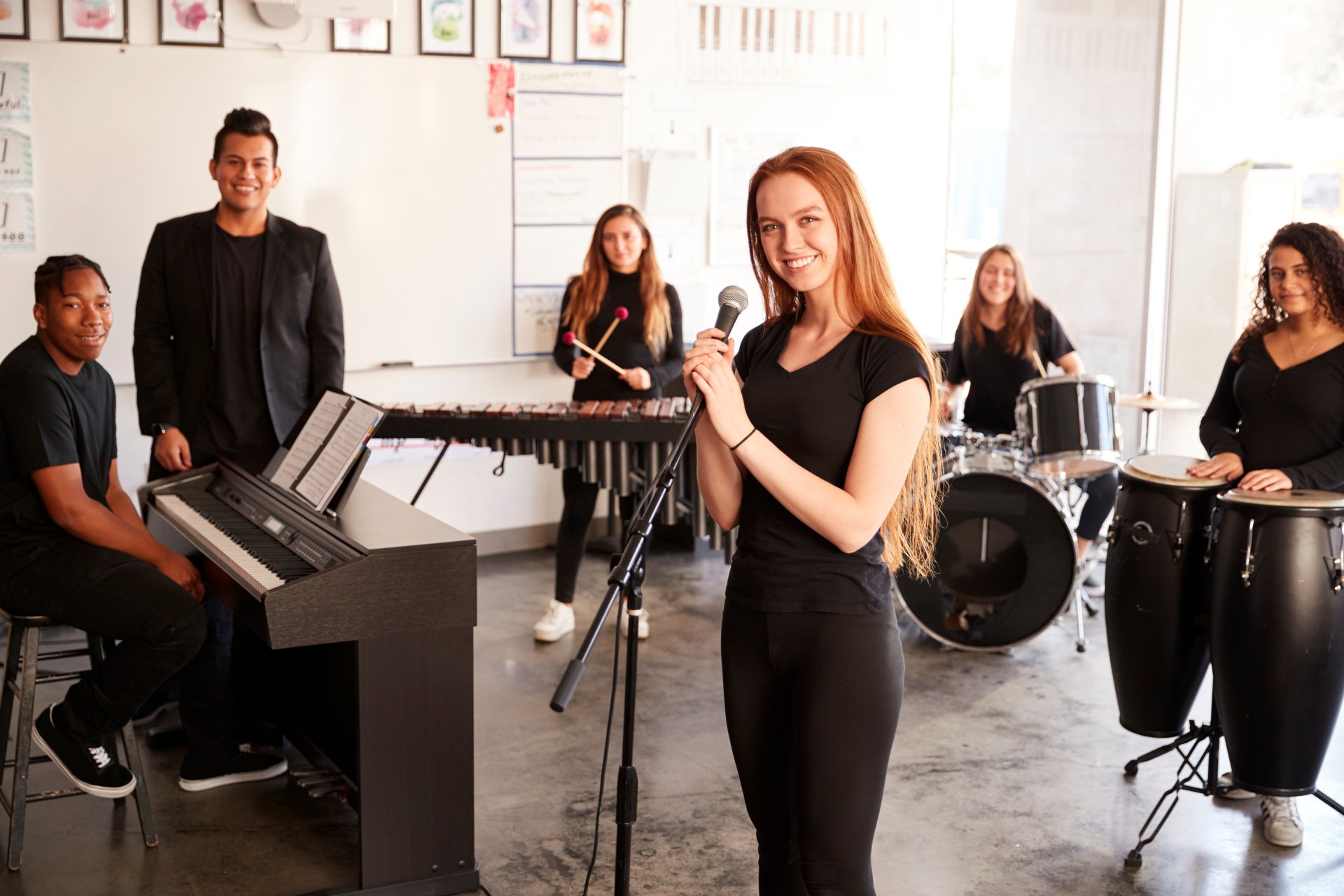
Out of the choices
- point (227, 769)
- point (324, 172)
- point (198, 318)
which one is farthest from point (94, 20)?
point (227, 769)

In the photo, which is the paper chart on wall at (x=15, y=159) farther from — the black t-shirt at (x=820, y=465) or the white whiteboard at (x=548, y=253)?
the black t-shirt at (x=820, y=465)

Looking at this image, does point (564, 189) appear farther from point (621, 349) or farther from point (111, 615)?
point (111, 615)

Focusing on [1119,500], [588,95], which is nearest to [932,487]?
[1119,500]

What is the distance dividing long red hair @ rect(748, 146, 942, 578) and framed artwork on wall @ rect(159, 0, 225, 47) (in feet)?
12.5

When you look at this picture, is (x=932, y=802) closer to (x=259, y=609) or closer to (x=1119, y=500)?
(x=1119, y=500)

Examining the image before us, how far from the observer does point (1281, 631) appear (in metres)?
3.03

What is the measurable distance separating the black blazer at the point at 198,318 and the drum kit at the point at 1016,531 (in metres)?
2.29

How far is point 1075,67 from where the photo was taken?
646 centimetres

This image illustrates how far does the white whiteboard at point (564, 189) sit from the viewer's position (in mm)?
5730

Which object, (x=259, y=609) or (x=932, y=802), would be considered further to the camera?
(x=932, y=802)

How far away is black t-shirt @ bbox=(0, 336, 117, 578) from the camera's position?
10.0 feet

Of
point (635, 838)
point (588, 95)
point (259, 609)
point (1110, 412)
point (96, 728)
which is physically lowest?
point (635, 838)

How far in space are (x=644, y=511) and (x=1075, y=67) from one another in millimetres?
5460

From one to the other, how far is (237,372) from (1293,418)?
9.63 ft
